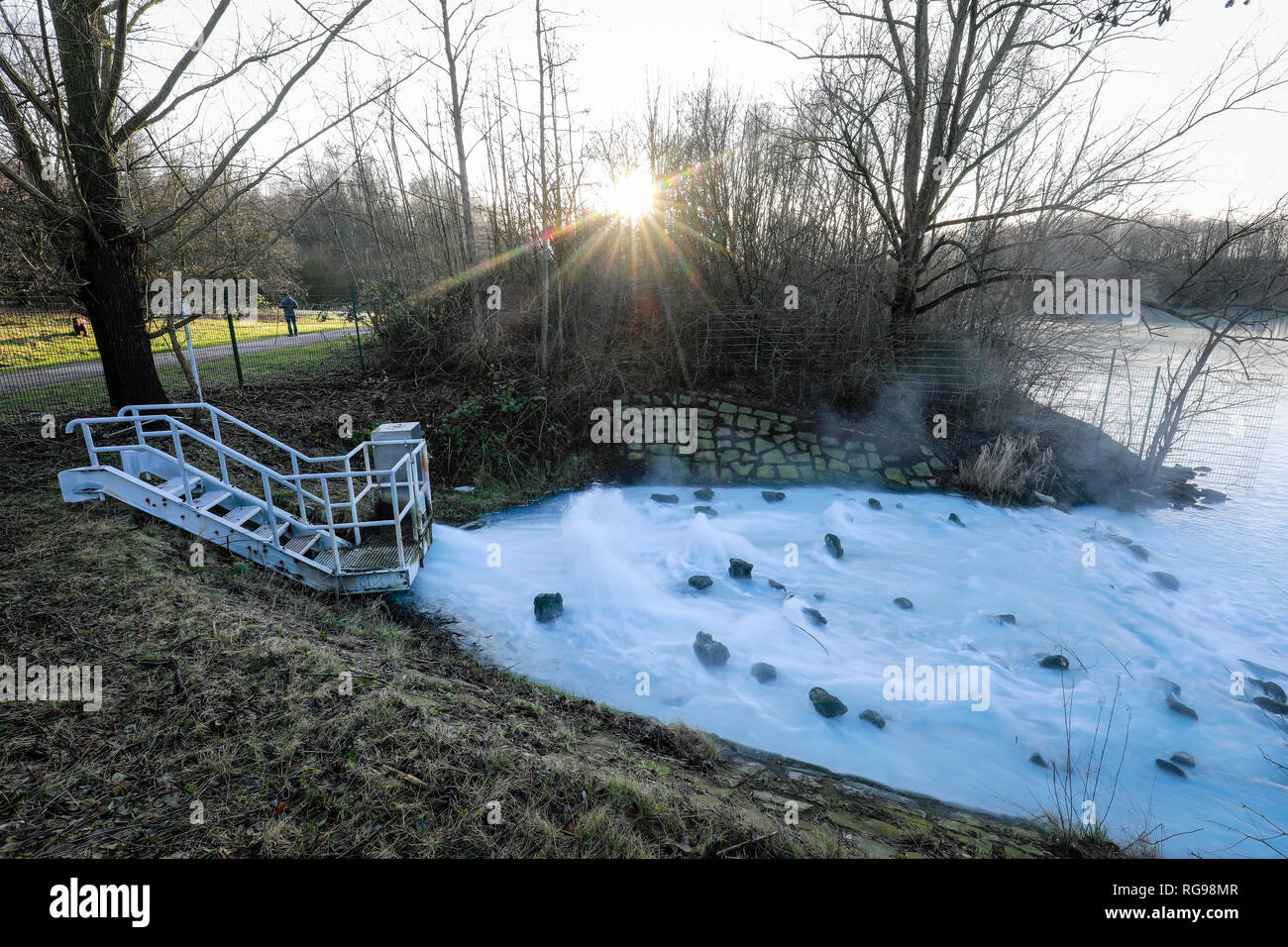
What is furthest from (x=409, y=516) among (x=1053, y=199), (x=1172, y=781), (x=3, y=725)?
(x=1053, y=199)

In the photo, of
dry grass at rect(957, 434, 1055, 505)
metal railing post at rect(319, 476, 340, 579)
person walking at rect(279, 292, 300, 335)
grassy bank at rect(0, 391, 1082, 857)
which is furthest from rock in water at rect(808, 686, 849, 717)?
person walking at rect(279, 292, 300, 335)

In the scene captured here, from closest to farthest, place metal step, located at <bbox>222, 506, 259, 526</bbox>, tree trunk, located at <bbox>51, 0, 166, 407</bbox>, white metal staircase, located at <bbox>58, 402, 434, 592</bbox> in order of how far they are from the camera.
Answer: white metal staircase, located at <bbox>58, 402, 434, 592</bbox>
metal step, located at <bbox>222, 506, 259, 526</bbox>
tree trunk, located at <bbox>51, 0, 166, 407</bbox>

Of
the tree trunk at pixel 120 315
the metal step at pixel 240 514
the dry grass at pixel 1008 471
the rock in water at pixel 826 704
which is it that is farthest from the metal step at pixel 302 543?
the dry grass at pixel 1008 471

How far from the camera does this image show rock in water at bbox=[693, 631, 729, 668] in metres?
6.42

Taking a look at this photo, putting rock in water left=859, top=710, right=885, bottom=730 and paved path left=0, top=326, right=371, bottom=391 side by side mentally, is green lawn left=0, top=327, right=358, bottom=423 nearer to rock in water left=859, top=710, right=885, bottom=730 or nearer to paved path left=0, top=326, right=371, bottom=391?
paved path left=0, top=326, right=371, bottom=391

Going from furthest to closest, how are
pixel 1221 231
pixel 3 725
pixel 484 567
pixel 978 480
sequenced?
pixel 978 480
pixel 1221 231
pixel 484 567
pixel 3 725

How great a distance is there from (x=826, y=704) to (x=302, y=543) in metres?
6.15

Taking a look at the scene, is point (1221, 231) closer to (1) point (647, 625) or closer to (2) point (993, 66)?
(2) point (993, 66)

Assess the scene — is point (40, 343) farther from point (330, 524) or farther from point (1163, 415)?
point (1163, 415)

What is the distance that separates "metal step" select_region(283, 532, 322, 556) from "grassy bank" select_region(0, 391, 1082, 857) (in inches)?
25.5

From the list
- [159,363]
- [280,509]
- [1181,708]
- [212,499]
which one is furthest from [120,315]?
[1181,708]

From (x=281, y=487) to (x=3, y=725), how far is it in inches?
223

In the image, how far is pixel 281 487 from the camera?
8.77 metres

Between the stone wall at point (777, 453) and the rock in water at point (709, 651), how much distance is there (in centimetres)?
576
